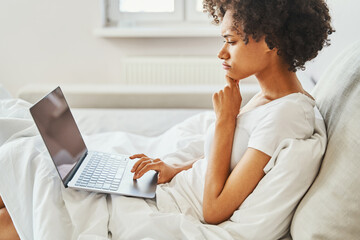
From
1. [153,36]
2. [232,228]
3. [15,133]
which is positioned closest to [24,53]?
[153,36]

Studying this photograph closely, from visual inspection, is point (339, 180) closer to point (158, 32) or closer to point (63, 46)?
point (158, 32)

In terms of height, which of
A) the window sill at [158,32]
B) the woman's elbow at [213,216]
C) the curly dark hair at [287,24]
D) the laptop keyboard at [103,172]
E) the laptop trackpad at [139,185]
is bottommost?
the woman's elbow at [213,216]

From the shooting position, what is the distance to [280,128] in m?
0.88

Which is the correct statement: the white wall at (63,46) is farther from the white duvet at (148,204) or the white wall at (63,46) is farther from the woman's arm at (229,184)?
the woman's arm at (229,184)

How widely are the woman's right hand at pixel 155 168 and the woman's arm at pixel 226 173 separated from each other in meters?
0.20

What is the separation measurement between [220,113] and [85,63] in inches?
77.2

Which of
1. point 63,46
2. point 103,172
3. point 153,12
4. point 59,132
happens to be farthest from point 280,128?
point 63,46

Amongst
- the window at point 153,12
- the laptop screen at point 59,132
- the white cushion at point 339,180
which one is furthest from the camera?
the window at point 153,12

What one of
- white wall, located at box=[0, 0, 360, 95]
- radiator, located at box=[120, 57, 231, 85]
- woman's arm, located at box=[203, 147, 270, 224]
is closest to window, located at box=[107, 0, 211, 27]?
white wall, located at box=[0, 0, 360, 95]

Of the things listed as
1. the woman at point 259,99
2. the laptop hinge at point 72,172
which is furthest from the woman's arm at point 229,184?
the laptop hinge at point 72,172

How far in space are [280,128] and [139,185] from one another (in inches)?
17.2

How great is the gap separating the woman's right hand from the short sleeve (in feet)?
1.08

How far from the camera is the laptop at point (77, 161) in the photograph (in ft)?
3.31

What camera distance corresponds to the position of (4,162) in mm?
1010
